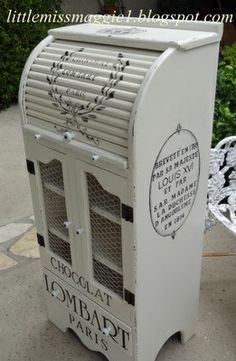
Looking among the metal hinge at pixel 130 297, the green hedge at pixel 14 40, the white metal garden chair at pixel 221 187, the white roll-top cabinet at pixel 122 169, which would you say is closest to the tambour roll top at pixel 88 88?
the white roll-top cabinet at pixel 122 169

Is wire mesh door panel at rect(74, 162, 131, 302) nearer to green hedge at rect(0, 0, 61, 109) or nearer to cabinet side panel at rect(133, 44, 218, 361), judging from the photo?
cabinet side panel at rect(133, 44, 218, 361)

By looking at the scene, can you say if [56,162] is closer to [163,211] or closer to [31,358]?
[163,211]

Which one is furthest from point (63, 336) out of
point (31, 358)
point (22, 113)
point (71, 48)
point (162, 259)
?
point (71, 48)

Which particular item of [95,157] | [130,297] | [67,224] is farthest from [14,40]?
[130,297]

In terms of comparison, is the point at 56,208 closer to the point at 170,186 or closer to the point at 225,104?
the point at 170,186

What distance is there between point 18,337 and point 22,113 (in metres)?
0.93

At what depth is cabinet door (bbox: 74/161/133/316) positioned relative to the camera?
1233mm

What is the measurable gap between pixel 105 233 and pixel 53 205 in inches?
10.5

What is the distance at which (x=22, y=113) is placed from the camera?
1396mm

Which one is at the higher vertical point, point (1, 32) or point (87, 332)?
point (1, 32)

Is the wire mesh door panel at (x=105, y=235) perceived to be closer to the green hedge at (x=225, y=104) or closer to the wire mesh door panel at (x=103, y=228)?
the wire mesh door panel at (x=103, y=228)

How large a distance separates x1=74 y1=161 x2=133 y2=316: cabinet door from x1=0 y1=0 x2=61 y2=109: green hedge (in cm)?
294

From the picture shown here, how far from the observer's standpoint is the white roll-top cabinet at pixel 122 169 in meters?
1.12

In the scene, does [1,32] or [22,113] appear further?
[1,32]
